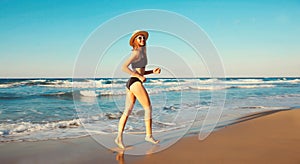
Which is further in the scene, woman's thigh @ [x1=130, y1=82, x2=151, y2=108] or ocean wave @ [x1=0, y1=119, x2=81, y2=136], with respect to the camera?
ocean wave @ [x1=0, y1=119, x2=81, y2=136]

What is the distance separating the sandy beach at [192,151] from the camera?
3658 millimetres

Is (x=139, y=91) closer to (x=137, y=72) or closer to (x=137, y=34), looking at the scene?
(x=137, y=72)

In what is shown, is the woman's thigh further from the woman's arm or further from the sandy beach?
the sandy beach

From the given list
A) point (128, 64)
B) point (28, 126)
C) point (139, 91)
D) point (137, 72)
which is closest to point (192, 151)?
point (139, 91)

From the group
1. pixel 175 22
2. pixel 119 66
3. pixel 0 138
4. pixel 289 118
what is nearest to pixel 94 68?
pixel 119 66

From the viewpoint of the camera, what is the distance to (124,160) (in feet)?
12.0

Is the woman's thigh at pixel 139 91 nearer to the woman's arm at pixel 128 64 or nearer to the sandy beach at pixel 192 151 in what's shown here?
the woman's arm at pixel 128 64

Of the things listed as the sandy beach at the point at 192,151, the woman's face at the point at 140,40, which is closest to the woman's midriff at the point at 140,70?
the woman's face at the point at 140,40

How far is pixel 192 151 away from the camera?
13.3 ft

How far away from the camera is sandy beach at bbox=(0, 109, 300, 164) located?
12.0 ft

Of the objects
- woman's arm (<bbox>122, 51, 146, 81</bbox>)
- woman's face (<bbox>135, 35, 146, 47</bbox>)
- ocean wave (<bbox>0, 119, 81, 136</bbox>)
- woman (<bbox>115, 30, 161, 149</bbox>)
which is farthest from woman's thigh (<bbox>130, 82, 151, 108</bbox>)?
ocean wave (<bbox>0, 119, 81, 136</bbox>)

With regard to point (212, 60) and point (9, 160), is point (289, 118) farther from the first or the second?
point (9, 160)

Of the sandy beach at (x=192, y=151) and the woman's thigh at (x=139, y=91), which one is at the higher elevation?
the woman's thigh at (x=139, y=91)

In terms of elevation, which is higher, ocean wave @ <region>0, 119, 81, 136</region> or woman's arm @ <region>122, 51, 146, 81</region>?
ocean wave @ <region>0, 119, 81, 136</region>
